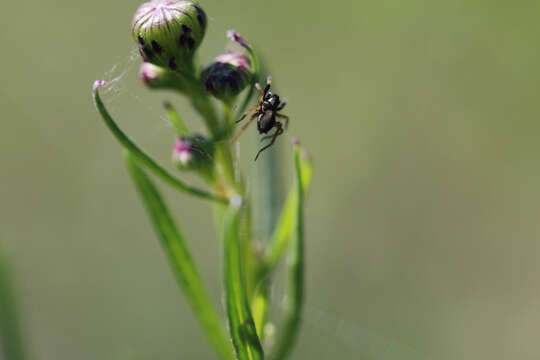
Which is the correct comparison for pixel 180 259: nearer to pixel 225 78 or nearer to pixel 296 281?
pixel 296 281

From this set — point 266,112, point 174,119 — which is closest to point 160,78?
point 174,119

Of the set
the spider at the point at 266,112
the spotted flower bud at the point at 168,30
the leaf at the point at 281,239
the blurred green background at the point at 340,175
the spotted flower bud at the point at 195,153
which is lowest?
the blurred green background at the point at 340,175

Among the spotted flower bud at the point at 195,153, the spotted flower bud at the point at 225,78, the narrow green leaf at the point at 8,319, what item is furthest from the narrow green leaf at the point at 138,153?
the narrow green leaf at the point at 8,319

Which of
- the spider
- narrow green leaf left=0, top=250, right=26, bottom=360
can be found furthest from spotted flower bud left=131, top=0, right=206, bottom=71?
narrow green leaf left=0, top=250, right=26, bottom=360

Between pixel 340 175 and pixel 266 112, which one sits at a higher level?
pixel 266 112

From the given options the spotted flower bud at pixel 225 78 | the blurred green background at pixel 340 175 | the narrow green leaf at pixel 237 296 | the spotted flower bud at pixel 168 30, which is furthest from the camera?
the blurred green background at pixel 340 175

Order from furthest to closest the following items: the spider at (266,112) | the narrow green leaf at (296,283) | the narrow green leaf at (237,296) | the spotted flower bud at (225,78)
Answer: the spider at (266,112), the narrow green leaf at (296,283), the spotted flower bud at (225,78), the narrow green leaf at (237,296)

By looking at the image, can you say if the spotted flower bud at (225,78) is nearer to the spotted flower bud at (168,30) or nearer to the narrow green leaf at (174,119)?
the spotted flower bud at (168,30)
